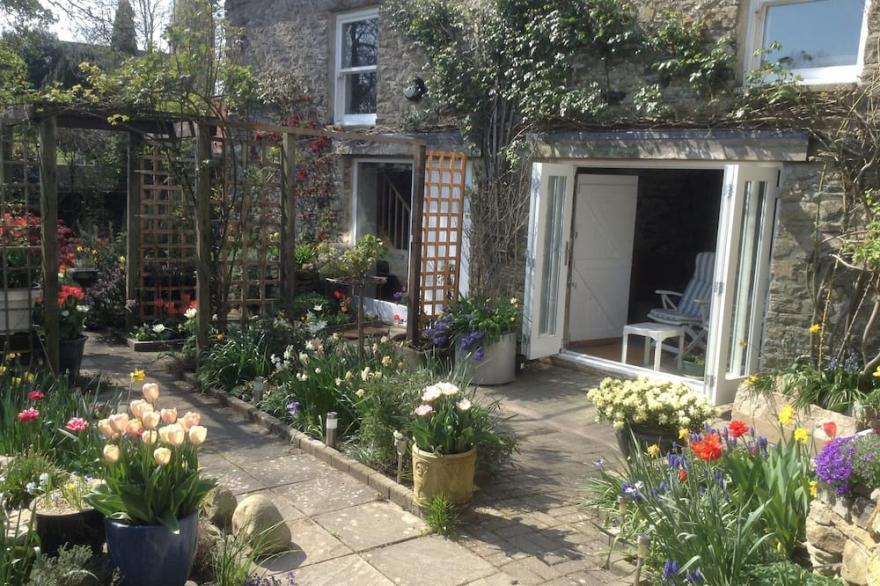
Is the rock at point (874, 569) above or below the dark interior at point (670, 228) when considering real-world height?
below

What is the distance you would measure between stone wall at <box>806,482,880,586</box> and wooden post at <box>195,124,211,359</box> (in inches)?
214

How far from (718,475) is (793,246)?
3.53m

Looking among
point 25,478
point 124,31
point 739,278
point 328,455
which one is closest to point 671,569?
point 328,455

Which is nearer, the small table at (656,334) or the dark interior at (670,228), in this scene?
the small table at (656,334)

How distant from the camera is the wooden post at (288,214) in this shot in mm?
7539

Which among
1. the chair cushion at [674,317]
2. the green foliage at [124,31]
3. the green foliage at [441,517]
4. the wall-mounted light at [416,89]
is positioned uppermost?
the green foliage at [124,31]

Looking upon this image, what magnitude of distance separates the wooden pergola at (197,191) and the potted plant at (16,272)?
0.19m

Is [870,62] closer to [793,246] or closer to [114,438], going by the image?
[793,246]

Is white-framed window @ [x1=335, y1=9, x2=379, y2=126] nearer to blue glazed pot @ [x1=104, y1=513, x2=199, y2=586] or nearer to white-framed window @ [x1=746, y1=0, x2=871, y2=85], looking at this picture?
white-framed window @ [x1=746, y1=0, x2=871, y2=85]

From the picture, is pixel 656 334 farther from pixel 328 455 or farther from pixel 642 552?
pixel 642 552

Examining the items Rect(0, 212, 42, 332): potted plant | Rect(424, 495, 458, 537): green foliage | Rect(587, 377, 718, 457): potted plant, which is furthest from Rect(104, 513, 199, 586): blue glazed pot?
Rect(0, 212, 42, 332): potted plant

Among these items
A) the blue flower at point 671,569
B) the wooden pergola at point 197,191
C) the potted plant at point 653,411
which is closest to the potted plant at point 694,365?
the wooden pergola at point 197,191

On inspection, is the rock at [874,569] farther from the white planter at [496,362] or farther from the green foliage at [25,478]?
the white planter at [496,362]

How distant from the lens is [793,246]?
6562mm
